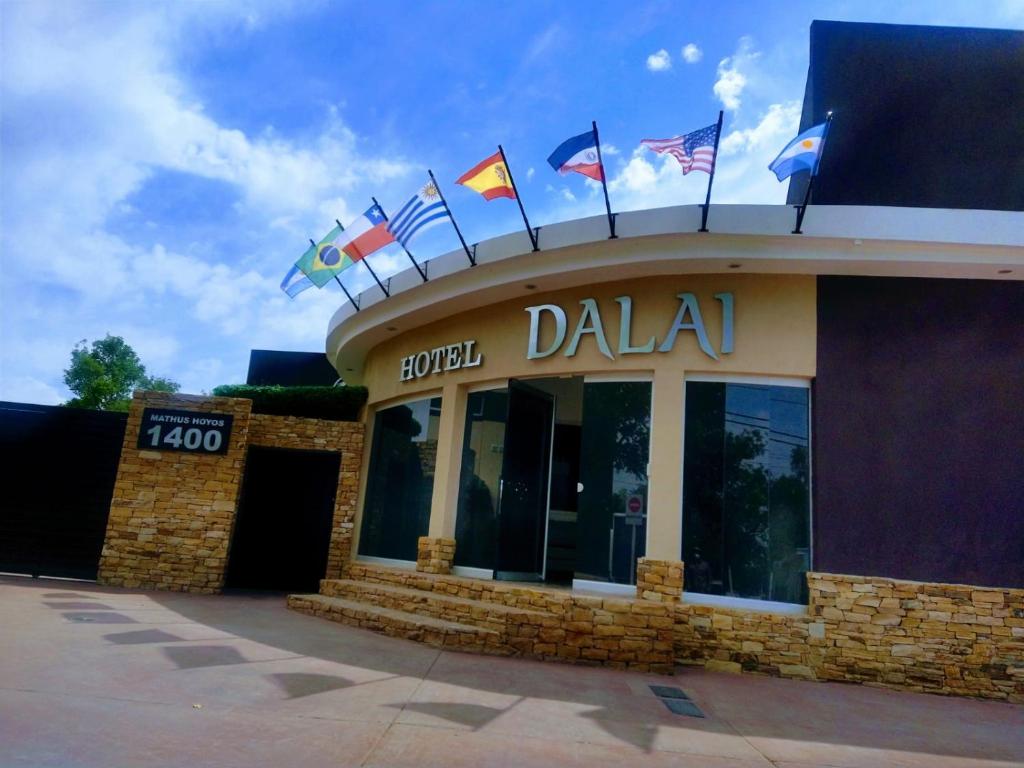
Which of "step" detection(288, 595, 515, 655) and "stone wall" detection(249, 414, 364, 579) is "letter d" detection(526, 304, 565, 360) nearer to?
"step" detection(288, 595, 515, 655)

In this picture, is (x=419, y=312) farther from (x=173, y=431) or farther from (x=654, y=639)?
(x=654, y=639)

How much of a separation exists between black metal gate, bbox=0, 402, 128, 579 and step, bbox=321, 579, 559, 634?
419cm

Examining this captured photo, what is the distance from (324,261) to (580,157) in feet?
15.4

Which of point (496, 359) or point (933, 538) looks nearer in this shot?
point (933, 538)

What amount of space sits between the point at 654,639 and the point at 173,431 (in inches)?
329

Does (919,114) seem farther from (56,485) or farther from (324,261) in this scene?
(56,485)

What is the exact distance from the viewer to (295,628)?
26.1 feet

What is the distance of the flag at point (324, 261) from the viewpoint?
10844 millimetres

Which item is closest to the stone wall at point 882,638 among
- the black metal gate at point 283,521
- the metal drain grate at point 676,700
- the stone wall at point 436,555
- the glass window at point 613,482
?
the glass window at point 613,482

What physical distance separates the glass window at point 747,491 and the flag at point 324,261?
5873 millimetres

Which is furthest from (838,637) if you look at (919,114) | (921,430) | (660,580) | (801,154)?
(919,114)

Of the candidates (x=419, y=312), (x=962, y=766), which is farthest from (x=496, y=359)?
(x=962, y=766)

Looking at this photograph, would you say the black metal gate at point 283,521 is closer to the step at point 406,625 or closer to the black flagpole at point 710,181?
the step at point 406,625

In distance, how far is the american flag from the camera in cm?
788
